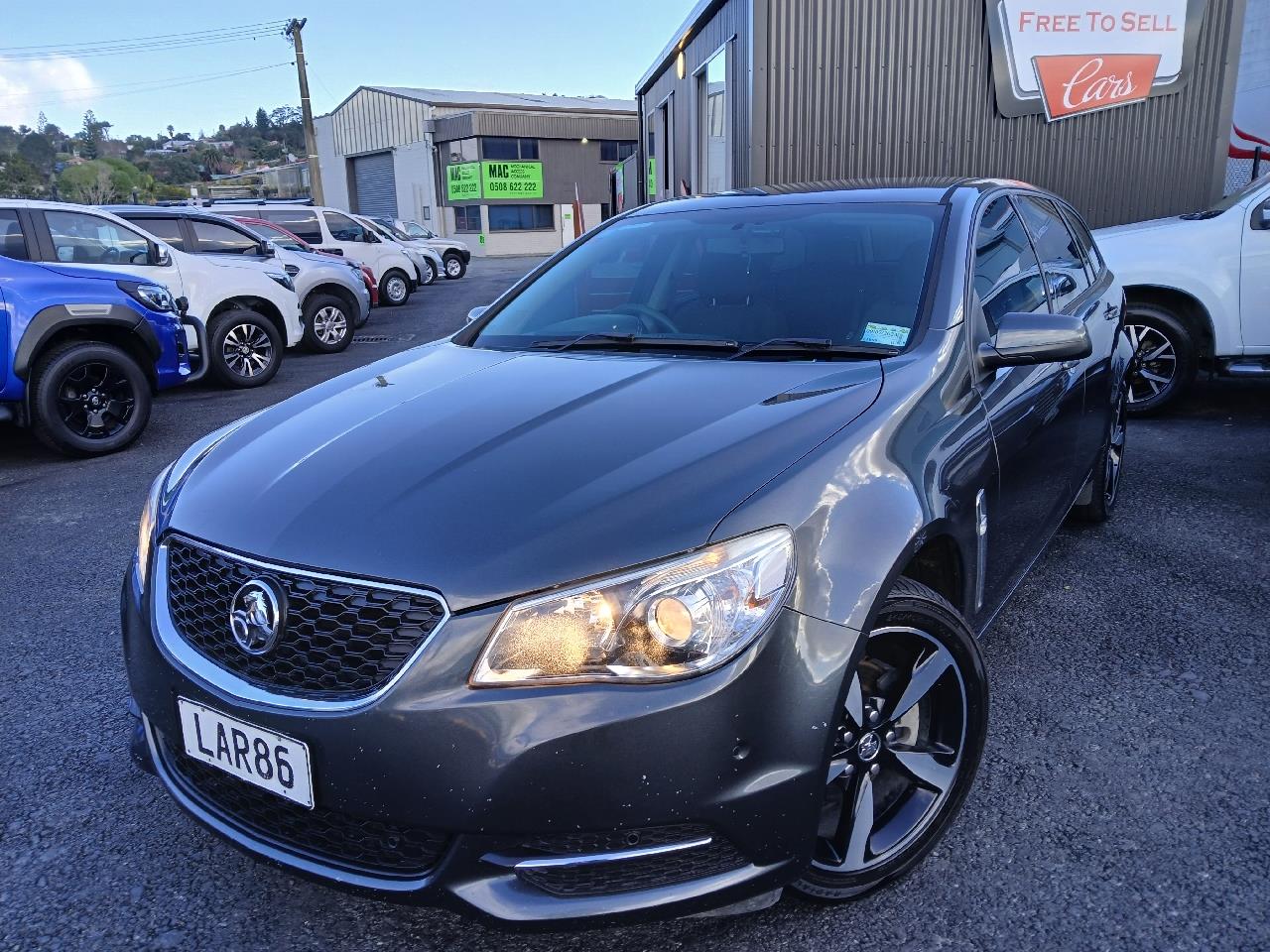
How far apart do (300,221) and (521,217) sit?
30360 millimetres

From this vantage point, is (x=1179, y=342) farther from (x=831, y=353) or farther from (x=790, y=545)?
(x=790, y=545)

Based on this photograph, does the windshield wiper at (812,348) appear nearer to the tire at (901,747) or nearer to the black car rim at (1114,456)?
the tire at (901,747)

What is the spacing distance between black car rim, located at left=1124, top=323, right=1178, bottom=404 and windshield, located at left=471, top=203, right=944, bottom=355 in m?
4.46

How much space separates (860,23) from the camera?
9.84 meters

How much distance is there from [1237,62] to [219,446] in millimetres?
11538

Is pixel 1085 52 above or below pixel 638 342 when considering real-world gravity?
above

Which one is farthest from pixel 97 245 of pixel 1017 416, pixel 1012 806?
pixel 1012 806

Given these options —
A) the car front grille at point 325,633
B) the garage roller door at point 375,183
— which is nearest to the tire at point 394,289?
the car front grille at point 325,633

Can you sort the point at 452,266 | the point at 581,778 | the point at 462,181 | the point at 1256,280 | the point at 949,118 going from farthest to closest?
1. the point at 462,181
2. the point at 452,266
3. the point at 949,118
4. the point at 1256,280
5. the point at 581,778

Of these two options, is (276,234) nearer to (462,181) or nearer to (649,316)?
(649,316)

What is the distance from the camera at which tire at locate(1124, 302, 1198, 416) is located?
6672 millimetres

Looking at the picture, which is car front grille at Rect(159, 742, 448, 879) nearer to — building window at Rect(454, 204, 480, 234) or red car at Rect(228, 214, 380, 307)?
red car at Rect(228, 214, 380, 307)

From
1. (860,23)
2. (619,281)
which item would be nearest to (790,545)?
(619,281)

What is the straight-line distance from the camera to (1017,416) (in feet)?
9.25
